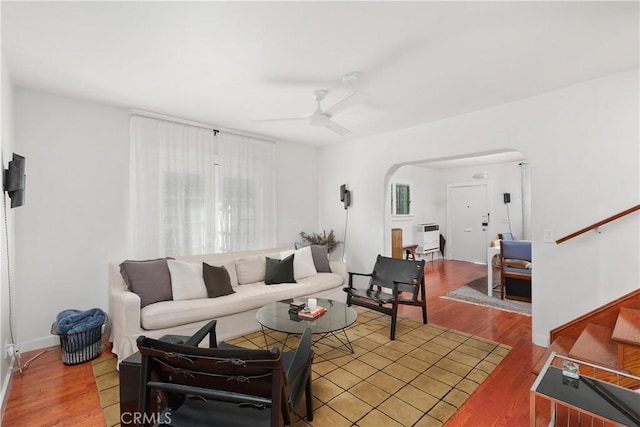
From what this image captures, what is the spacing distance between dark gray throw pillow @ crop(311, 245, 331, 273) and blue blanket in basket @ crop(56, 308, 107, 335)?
2.56 meters

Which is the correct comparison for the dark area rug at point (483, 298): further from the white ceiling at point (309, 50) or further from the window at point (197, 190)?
the window at point (197, 190)

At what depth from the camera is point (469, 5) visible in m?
1.77

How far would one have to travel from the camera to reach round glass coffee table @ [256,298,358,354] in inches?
98.3

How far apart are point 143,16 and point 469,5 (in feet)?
6.57

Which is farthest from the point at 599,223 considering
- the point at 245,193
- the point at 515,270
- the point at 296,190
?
the point at 245,193

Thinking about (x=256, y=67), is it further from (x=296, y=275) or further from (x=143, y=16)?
(x=296, y=275)

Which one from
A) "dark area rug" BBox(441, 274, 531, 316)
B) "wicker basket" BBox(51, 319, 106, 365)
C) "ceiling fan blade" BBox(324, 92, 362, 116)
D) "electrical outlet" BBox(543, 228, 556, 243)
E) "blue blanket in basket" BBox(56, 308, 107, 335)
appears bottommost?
"dark area rug" BBox(441, 274, 531, 316)

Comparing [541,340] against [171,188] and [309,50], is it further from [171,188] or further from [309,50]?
[171,188]

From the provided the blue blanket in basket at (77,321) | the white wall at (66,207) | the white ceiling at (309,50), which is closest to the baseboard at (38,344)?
the white wall at (66,207)

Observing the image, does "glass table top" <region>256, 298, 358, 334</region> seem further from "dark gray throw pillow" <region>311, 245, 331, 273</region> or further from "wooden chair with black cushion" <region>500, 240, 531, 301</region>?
"wooden chair with black cushion" <region>500, 240, 531, 301</region>

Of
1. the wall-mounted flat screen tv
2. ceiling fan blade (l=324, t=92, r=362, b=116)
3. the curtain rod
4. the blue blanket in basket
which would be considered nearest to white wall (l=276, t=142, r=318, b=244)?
the curtain rod

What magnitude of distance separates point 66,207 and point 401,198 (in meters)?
6.25

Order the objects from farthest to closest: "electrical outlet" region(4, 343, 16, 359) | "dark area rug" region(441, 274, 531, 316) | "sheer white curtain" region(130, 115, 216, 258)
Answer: "dark area rug" region(441, 274, 531, 316), "sheer white curtain" region(130, 115, 216, 258), "electrical outlet" region(4, 343, 16, 359)

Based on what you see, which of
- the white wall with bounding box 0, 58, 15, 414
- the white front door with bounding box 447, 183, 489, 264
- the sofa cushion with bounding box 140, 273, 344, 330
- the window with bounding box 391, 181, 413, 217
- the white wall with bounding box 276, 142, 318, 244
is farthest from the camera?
the white front door with bounding box 447, 183, 489, 264
